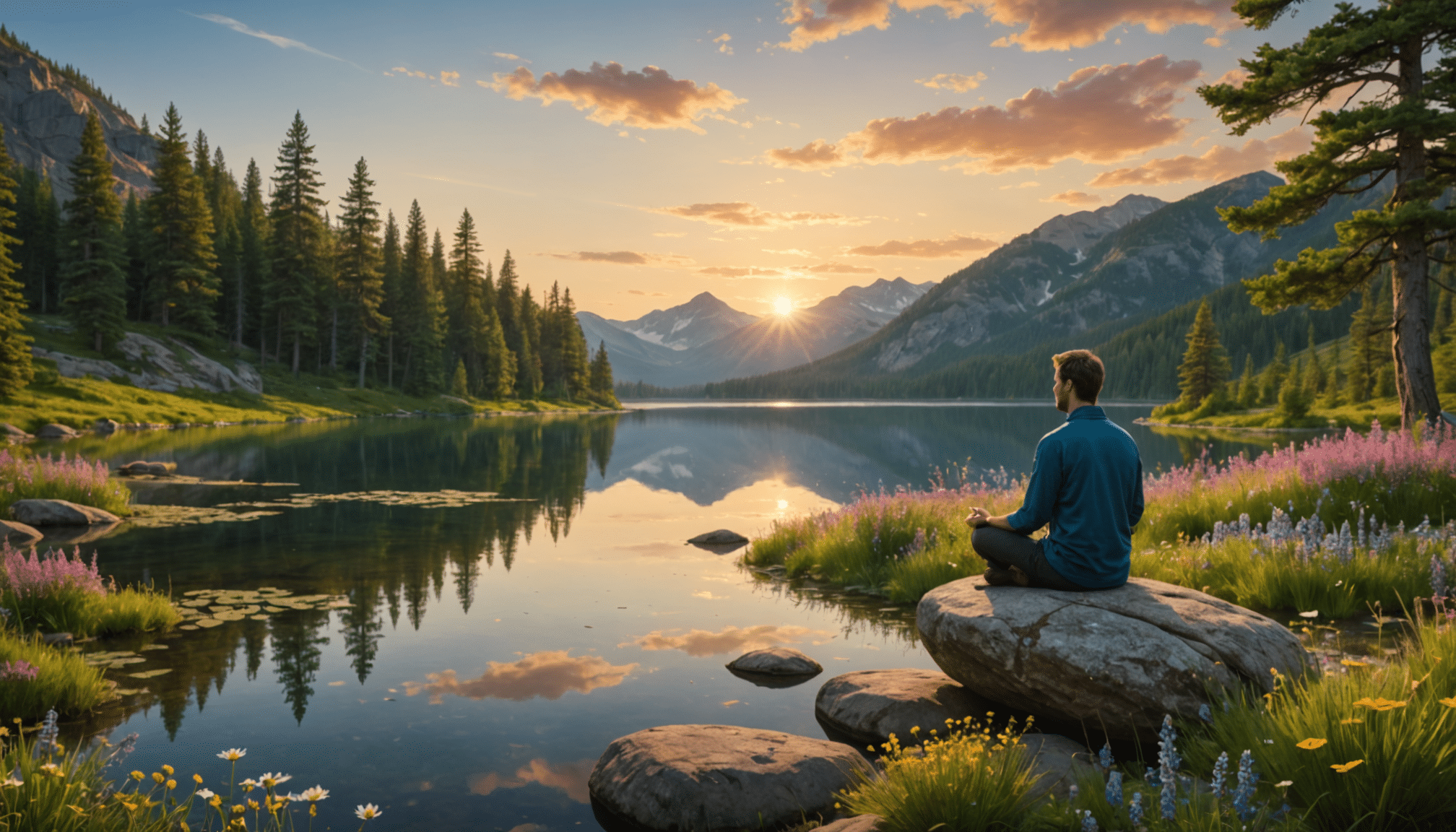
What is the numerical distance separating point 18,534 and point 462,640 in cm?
1144

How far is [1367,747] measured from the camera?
3.85 m

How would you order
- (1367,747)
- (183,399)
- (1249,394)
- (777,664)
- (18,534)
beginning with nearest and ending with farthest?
(1367,747)
(777,664)
(18,534)
(183,399)
(1249,394)

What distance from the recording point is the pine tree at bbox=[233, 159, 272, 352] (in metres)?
72.6

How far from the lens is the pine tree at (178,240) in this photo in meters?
66.8

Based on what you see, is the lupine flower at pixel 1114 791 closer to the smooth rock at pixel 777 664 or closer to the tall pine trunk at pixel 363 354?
the smooth rock at pixel 777 664

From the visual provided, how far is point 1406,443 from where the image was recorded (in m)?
13.0

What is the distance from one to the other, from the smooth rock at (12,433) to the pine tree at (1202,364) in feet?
296

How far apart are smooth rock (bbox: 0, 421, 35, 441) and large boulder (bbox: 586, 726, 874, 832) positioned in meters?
42.3

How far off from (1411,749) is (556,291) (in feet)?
413

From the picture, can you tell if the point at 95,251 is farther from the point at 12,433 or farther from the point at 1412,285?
the point at 1412,285

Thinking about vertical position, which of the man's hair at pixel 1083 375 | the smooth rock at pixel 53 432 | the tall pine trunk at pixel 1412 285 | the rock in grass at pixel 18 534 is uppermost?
the tall pine trunk at pixel 1412 285

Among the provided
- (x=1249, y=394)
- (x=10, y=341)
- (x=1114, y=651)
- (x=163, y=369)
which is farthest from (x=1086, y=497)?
(x=1249, y=394)

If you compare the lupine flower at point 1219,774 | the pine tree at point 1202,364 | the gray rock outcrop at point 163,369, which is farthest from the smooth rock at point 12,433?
the pine tree at point 1202,364

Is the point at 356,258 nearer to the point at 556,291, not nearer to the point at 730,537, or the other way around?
the point at 556,291
